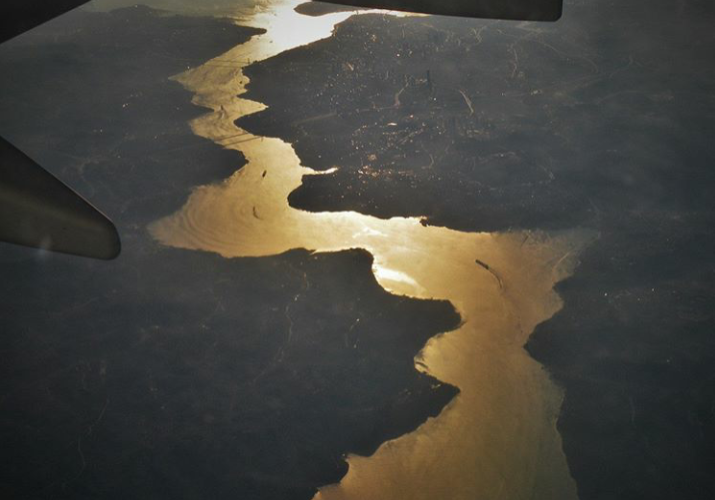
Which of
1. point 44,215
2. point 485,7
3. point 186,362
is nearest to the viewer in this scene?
point 485,7

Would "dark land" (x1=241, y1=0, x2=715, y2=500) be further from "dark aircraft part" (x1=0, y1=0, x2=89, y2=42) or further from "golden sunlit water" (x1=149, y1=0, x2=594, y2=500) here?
"dark aircraft part" (x1=0, y1=0, x2=89, y2=42)

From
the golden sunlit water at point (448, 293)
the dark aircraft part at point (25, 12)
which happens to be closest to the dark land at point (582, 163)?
the golden sunlit water at point (448, 293)

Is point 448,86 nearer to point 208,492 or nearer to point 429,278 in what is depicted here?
point 429,278

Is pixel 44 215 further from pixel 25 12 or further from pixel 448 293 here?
pixel 448 293

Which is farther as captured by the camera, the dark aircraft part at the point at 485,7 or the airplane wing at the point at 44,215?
the airplane wing at the point at 44,215

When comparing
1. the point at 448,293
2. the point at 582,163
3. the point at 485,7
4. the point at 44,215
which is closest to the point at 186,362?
the point at 44,215

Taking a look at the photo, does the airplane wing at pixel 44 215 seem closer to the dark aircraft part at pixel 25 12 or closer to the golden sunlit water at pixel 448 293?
the dark aircraft part at pixel 25 12

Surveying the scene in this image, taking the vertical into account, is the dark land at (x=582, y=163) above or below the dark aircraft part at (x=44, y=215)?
below

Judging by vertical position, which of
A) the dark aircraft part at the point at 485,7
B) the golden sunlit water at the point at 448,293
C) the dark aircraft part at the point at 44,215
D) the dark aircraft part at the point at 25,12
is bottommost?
the golden sunlit water at the point at 448,293
